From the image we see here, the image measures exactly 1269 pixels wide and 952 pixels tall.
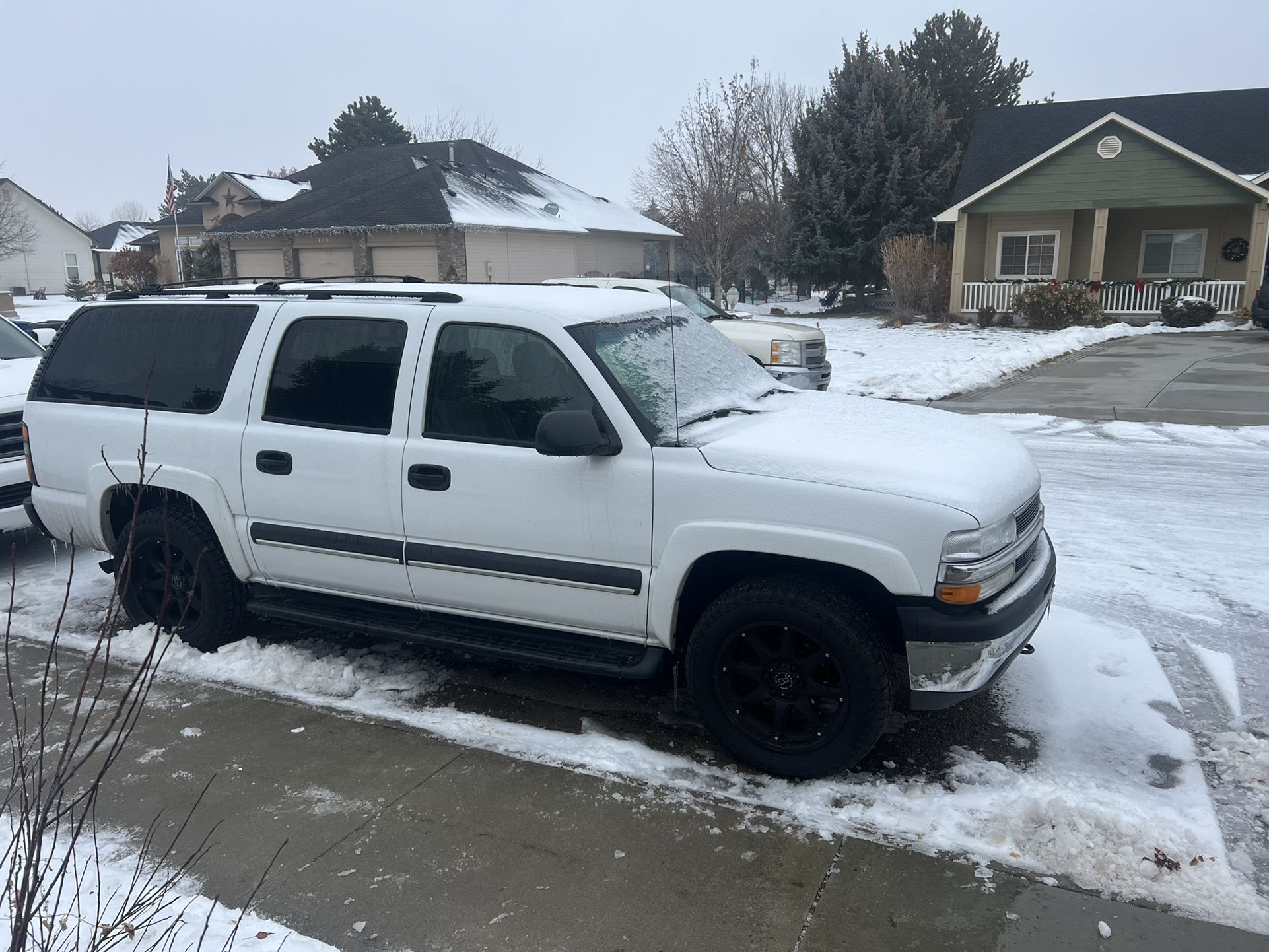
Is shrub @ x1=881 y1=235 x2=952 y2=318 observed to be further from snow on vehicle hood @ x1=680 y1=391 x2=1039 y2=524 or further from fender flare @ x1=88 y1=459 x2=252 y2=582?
fender flare @ x1=88 y1=459 x2=252 y2=582

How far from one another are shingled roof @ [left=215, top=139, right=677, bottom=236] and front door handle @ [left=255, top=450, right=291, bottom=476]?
23157 millimetres

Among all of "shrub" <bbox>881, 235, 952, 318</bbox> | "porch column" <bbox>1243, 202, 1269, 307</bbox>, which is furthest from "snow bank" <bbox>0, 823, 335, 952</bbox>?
"porch column" <bbox>1243, 202, 1269, 307</bbox>

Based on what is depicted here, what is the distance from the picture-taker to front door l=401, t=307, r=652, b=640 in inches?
156

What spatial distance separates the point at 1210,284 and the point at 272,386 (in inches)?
1012

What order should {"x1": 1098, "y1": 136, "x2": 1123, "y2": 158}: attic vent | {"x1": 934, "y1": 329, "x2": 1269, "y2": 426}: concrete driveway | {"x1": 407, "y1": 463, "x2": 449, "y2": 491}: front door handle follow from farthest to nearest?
{"x1": 1098, "y1": 136, "x2": 1123, "y2": 158}: attic vent, {"x1": 934, "y1": 329, "x2": 1269, "y2": 426}: concrete driveway, {"x1": 407, "y1": 463, "x2": 449, "y2": 491}: front door handle

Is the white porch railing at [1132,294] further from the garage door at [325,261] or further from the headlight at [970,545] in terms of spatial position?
the headlight at [970,545]

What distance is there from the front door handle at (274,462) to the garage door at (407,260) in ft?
78.0

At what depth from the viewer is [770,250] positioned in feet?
143

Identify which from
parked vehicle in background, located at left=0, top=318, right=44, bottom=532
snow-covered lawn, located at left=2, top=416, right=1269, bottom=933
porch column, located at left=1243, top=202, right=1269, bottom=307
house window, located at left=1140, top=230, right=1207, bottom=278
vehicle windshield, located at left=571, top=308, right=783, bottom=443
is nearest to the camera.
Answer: snow-covered lawn, located at left=2, top=416, right=1269, bottom=933

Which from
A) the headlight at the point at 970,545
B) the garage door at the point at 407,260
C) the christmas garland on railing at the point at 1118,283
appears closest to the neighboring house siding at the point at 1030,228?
the christmas garland on railing at the point at 1118,283

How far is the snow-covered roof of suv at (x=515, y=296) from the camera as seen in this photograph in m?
4.36

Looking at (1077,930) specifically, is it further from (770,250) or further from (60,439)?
(770,250)

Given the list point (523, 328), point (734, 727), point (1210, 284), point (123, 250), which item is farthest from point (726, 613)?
point (123, 250)

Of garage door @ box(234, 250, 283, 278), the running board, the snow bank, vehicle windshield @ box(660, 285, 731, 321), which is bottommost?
the snow bank
